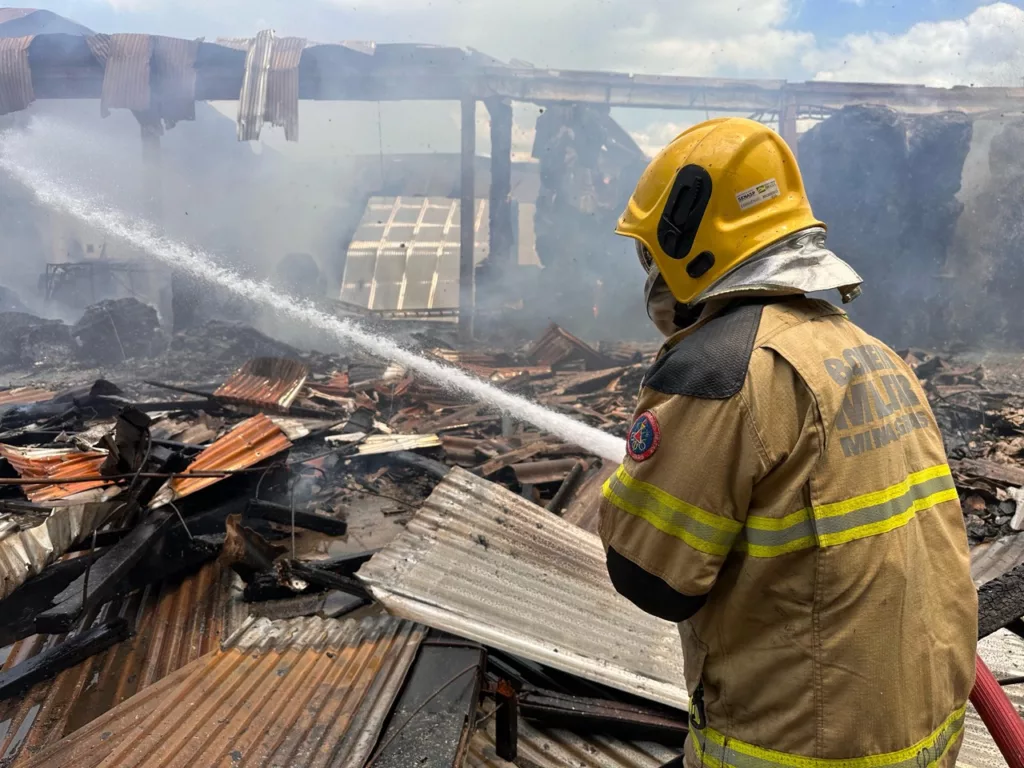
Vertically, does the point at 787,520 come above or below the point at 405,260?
above

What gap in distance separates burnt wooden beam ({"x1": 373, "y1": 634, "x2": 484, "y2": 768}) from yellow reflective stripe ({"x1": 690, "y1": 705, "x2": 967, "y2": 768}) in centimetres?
118

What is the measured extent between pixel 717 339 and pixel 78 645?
3742 mm

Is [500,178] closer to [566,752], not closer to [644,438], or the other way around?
[566,752]

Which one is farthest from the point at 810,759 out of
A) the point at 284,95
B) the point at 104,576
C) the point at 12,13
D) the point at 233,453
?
the point at 12,13

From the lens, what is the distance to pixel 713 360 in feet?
4.05

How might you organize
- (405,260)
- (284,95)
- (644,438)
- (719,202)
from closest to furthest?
(644,438) → (719,202) → (284,95) → (405,260)

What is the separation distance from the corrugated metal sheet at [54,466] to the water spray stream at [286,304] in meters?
4.61

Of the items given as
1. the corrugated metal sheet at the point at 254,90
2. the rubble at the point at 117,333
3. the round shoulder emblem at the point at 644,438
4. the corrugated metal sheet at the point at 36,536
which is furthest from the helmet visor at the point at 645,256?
the rubble at the point at 117,333

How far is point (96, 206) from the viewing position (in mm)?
20078

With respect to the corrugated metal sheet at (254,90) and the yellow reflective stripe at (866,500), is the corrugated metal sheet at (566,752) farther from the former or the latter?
the corrugated metal sheet at (254,90)

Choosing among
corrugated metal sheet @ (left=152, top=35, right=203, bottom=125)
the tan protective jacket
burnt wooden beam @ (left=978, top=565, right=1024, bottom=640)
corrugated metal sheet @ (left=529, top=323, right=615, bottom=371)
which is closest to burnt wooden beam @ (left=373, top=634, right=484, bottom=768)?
the tan protective jacket

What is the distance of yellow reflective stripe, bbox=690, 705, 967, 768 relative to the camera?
1.22 metres

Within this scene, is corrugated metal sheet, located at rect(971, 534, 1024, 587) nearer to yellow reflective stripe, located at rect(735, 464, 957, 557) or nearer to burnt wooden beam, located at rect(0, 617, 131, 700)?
yellow reflective stripe, located at rect(735, 464, 957, 557)

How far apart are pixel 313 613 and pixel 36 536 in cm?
147
